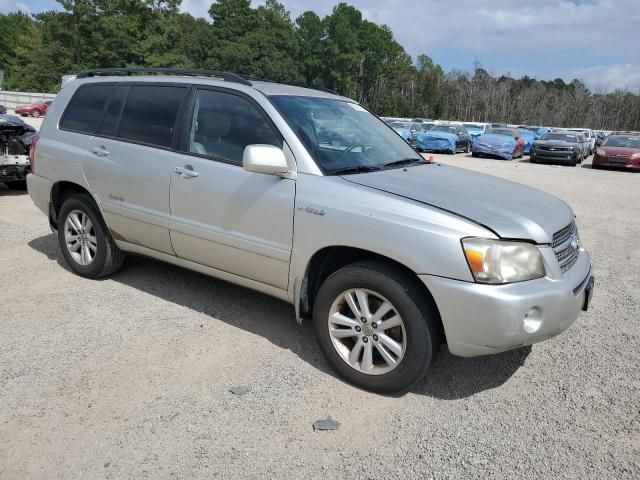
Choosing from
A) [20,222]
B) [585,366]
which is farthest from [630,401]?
[20,222]

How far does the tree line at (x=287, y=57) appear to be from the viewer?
60.5 metres

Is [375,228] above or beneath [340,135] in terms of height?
beneath

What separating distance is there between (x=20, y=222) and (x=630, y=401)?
7.25 metres

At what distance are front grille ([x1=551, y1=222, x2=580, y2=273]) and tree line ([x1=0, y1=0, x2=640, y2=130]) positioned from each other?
4899 centimetres

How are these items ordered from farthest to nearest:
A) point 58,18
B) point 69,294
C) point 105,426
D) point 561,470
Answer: point 58,18 < point 69,294 < point 105,426 < point 561,470

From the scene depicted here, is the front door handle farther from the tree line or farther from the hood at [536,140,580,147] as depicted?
the tree line

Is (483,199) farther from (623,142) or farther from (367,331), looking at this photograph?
(623,142)

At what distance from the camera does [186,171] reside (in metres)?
3.92

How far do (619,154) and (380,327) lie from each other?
20664 millimetres

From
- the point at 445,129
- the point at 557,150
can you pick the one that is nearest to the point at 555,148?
the point at 557,150

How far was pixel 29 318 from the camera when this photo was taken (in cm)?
412

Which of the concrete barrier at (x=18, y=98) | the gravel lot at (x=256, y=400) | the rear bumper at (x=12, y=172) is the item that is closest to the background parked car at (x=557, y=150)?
the gravel lot at (x=256, y=400)

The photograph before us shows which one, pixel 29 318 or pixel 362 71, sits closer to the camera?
pixel 29 318

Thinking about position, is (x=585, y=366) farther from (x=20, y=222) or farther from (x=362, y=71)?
(x=362, y=71)
